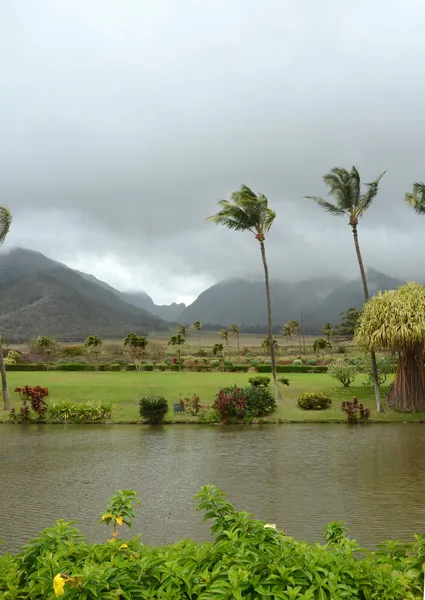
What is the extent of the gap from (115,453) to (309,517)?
9396mm

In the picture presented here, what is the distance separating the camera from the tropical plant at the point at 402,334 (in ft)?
82.9

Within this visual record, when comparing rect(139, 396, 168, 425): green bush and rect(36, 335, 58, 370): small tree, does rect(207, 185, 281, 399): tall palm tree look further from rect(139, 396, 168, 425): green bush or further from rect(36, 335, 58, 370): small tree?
rect(36, 335, 58, 370): small tree

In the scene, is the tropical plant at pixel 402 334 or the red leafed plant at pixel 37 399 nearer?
the tropical plant at pixel 402 334

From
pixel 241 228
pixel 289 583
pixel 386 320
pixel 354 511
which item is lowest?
pixel 354 511

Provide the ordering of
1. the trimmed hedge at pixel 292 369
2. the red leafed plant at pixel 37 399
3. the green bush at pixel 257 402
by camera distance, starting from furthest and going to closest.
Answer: the trimmed hedge at pixel 292 369
the red leafed plant at pixel 37 399
the green bush at pixel 257 402

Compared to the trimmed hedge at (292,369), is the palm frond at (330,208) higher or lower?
higher

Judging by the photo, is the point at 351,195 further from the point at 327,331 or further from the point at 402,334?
the point at 327,331

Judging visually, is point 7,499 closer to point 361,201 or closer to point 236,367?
point 361,201

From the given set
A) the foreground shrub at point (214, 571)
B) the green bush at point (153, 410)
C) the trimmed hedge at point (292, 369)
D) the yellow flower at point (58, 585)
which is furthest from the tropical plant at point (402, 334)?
the trimmed hedge at point (292, 369)

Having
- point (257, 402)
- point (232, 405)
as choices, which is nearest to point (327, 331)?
point (257, 402)

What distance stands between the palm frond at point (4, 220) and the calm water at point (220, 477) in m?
13.8

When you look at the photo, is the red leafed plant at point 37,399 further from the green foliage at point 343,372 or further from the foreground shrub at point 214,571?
the foreground shrub at point 214,571

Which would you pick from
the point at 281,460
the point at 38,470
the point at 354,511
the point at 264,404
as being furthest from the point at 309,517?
the point at 264,404

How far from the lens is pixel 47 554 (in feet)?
12.6
